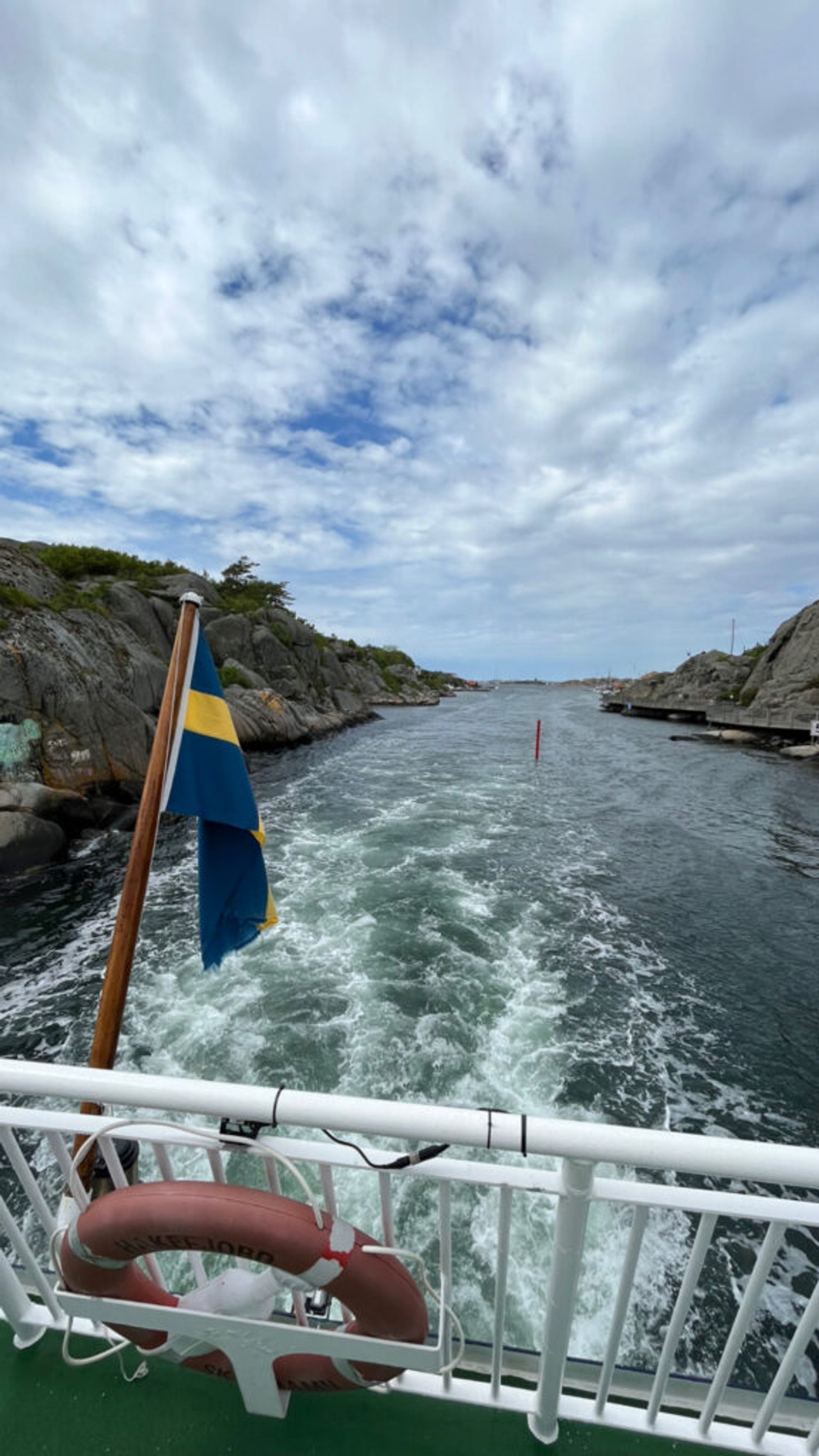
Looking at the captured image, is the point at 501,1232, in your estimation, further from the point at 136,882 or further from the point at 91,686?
the point at 91,686

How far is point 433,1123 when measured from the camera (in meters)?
1.42

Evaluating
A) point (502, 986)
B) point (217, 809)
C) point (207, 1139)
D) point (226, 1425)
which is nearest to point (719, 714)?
point (502, 986)

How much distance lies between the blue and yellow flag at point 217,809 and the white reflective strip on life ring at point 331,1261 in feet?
6.00

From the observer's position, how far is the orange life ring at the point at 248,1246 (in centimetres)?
145

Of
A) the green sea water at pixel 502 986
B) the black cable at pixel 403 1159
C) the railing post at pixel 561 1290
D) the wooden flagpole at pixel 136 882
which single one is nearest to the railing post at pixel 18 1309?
the wooden flagpole at pixel 136 882

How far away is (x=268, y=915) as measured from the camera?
365 cm

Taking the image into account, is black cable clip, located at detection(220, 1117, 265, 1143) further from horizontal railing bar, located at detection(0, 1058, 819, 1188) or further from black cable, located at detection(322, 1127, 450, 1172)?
black cable, located at detection(322, 1127, 450, 1172)

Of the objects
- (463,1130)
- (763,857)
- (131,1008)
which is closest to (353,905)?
(131,1008)

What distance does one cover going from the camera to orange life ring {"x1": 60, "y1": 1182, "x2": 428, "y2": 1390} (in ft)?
4.77

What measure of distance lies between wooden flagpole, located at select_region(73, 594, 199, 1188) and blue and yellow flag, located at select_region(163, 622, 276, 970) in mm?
93

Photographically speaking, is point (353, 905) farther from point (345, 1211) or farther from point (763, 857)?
point (763, 857)

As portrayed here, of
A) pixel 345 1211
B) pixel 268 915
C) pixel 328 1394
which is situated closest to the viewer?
pixel 328 1394

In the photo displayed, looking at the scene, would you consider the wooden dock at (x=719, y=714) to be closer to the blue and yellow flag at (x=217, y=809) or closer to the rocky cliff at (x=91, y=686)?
the rocky cliff at (x=91, y=686)

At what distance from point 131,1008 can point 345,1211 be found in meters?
3.78
